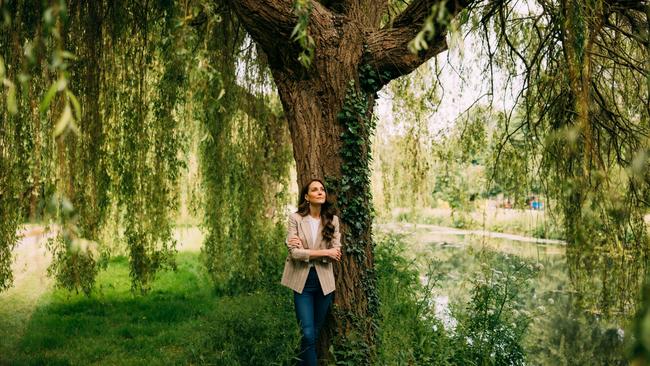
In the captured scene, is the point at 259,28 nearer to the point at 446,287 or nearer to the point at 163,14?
the point at 163,14

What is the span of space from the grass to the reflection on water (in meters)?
1.74

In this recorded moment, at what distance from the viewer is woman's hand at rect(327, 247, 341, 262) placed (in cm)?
358

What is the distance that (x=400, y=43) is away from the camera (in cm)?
402

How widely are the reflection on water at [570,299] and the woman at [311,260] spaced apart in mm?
1560

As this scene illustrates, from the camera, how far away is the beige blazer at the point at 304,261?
3.65m

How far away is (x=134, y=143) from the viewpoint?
4902 millimetres

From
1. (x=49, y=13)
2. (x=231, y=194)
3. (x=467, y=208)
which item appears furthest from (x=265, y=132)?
(x=49, y=13)

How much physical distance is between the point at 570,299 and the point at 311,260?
18.3 ft

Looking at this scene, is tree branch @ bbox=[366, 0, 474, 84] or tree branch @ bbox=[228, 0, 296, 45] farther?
tree branch @ bbox=[366, 0, 474, 84]

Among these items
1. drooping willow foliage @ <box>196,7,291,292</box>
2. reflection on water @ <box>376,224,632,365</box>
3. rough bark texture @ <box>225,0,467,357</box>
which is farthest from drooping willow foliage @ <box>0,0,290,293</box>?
reflection on water @ <box>376,224,632,365</box>

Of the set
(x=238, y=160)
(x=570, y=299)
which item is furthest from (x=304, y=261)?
(x=570, y=299)

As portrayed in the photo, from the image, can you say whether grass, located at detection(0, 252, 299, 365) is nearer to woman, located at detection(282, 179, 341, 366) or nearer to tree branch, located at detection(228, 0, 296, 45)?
woman, located at detection(282, 179, 341, 366)

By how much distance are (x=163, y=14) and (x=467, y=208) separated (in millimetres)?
3546

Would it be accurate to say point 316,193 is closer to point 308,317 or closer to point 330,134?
point 330,134
